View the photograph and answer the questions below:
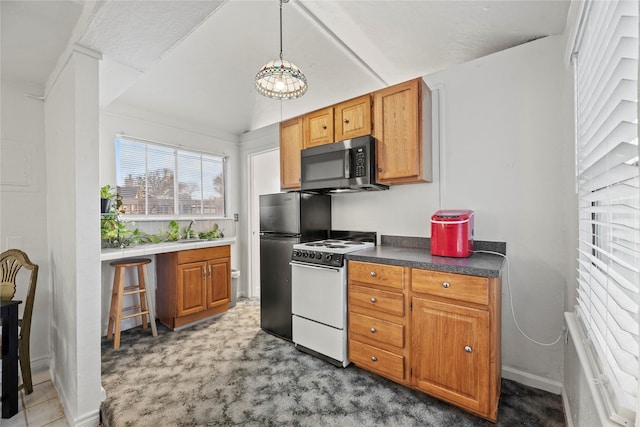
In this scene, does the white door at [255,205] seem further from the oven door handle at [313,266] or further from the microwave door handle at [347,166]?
the microwave door handle at [347,166]

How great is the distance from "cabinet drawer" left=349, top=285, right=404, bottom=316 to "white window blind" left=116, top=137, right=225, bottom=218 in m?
2.67

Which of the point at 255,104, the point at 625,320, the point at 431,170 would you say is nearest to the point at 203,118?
the point at 255,104

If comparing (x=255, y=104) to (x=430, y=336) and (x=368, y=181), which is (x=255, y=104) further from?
(x=430, y=336)

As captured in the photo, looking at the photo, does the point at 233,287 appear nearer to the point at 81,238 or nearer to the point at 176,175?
the point at 176,175

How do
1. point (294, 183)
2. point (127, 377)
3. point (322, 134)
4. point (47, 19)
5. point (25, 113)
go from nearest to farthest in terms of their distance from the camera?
1. point (47, 19)
2. point (127, 377)
3. point (25, 113)
4. point (322, 134)
5. point (294, 183)

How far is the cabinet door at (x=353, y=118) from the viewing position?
8.09 feet

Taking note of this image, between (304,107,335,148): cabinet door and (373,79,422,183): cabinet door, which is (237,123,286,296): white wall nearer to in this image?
(304,107,335,148): cabinet door

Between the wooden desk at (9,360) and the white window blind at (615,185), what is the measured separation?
297 centimetres

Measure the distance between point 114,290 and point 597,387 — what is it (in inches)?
138

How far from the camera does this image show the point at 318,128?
2.77 meters

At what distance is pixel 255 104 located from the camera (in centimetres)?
322

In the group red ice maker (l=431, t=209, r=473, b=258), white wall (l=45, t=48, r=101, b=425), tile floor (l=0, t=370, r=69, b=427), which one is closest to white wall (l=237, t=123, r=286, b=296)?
tile floor (l=0, t=370, r=69, b=427)

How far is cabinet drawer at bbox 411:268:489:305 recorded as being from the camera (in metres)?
1.60

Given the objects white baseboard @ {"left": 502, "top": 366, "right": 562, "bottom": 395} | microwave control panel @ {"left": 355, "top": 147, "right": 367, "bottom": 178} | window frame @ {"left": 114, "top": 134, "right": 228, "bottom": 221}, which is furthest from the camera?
window frame @ {"left": 114, "top": 134, "right": 228, "bottom": 221}
